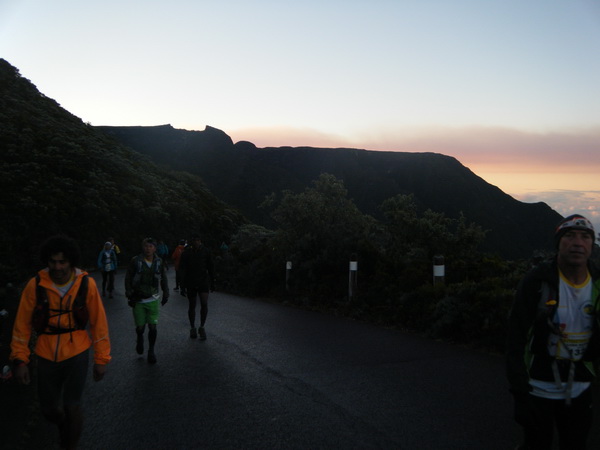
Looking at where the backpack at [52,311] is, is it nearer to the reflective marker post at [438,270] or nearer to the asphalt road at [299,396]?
the asphalt road at [299,396]

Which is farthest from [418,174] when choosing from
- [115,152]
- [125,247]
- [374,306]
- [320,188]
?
[374,306]

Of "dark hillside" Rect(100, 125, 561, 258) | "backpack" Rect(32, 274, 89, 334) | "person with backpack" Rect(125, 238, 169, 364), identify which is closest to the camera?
"backpack" Rect(32, 274, 89, 334)

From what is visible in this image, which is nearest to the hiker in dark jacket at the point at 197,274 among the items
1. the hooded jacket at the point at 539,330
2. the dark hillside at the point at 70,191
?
the hooded jacket at the point at 539,330

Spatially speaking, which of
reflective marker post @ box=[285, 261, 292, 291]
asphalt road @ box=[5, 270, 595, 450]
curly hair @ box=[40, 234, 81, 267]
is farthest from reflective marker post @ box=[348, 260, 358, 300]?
curly hair @ box=[40, 234, 81, 267]

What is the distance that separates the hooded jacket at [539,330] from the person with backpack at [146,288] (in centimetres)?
576

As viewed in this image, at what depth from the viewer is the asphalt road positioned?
4535 mm

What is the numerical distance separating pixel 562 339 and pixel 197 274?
7388mm

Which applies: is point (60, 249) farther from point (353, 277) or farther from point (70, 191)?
point (70, 191)

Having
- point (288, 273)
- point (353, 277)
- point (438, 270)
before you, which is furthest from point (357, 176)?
point (438, 270)

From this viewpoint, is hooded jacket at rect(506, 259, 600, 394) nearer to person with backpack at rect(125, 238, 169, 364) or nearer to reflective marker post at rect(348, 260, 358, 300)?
person with backpack at rect(125, 238, 169, 364)

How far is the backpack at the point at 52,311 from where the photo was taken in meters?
3.86

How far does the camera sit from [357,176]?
150000 mm

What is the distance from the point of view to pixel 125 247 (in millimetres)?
39812

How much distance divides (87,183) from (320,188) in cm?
2413
